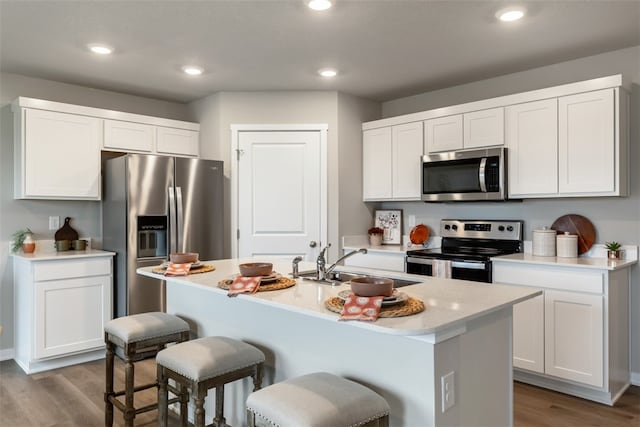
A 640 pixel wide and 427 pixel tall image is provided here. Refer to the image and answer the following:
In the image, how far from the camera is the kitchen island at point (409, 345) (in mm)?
1488

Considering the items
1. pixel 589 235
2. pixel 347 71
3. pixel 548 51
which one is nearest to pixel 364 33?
pixel 347 71

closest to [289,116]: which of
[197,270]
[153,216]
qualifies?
[153,216]

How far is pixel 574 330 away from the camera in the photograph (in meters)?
2.90

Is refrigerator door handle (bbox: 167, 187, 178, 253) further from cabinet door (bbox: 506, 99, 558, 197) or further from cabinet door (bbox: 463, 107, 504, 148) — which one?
cabinet door (bbox: 506, 99, 558, 197)

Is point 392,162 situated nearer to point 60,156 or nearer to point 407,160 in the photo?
point 407,160

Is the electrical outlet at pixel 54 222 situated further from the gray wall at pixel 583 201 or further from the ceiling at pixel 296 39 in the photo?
the gray wall at pixel 583 201

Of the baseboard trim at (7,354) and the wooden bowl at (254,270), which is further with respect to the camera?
the baseboard trim at (7,354)

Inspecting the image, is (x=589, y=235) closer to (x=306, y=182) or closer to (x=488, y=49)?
(x=488, y=49)

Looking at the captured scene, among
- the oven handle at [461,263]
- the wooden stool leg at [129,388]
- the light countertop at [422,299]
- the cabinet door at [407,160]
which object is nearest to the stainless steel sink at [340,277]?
the light countertop at [422,299]

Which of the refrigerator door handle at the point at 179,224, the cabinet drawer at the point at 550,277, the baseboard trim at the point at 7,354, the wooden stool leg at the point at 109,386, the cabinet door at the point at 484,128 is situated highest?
the cabinet door at the point at 484,128

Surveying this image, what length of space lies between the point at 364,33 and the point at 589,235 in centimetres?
221

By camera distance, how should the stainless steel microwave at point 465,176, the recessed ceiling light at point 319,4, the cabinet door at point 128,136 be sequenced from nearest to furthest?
the recessed ceiling light at point 319,4, the stainless steel microwave at point 465,176, the cabinet door at point 128,136

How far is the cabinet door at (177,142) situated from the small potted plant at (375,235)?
1966 mm

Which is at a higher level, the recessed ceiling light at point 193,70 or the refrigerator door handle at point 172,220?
the recessed ceiling light at point 193,70
